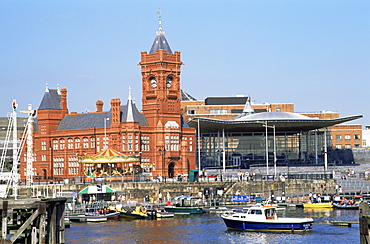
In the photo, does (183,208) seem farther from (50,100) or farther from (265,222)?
(50,100)

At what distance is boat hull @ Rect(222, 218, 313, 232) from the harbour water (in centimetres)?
60

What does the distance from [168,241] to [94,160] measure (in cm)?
5445

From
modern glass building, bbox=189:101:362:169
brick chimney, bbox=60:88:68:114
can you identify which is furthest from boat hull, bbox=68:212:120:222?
modern glass building, bbox=189:101:362:169

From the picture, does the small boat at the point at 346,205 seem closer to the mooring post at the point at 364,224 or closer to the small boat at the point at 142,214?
the small boat at the point at 142,214

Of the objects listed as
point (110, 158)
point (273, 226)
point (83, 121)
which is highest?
point (83, 121)

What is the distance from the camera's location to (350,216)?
94.6 meters

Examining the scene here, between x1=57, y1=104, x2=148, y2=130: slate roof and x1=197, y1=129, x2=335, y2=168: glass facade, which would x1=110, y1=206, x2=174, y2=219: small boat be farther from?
x1=197, y1=129, x2=335, y2=168: glass facade

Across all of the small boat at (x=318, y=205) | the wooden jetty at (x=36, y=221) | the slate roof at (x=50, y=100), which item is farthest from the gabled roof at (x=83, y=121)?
the wooden jetty at (x=36, y=221)

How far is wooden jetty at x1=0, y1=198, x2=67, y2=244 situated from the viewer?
182 feet

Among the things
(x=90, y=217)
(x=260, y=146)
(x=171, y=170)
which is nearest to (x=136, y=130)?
(x=171, y=170)

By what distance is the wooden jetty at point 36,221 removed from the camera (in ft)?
182

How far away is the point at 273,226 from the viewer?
7938 centimetres

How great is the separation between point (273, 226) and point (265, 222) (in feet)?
3.18

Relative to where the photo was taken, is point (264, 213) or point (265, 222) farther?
point (264, 213)
